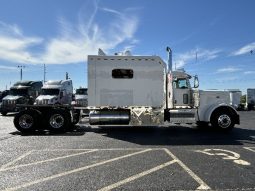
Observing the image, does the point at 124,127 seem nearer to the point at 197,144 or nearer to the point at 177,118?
the point at 177,118

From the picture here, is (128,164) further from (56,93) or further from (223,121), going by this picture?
(56,93)

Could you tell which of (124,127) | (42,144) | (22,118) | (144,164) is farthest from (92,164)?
(124,127)

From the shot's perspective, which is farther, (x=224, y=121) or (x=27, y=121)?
(x=224, y=121)

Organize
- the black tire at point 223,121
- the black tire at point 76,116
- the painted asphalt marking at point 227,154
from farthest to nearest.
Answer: the black tire at point 76,116 < the black tire at point 223,121 < the painted asphalt marking at point 227,154

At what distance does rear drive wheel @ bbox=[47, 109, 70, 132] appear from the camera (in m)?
16.4

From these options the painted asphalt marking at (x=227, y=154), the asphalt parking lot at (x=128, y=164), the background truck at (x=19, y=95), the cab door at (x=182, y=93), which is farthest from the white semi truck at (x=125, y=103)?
the background truck at (x=19, y=95)

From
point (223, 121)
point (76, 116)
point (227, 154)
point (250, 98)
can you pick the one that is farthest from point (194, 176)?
point (250, 98)

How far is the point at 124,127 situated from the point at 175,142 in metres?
6.67

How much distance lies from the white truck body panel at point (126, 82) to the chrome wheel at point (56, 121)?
1668 mm

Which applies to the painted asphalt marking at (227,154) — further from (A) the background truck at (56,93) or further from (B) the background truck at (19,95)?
(B) the background truck at (19,95)

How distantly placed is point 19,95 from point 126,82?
64.0ft

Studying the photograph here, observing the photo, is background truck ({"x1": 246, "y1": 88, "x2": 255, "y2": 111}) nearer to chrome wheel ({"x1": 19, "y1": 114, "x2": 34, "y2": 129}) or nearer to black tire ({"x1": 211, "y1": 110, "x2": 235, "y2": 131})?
black tire ({"x1": 211, "y1": 110, "x2": 235, "y2": 131})

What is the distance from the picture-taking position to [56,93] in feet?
88.3

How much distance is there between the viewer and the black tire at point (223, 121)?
1641cm
